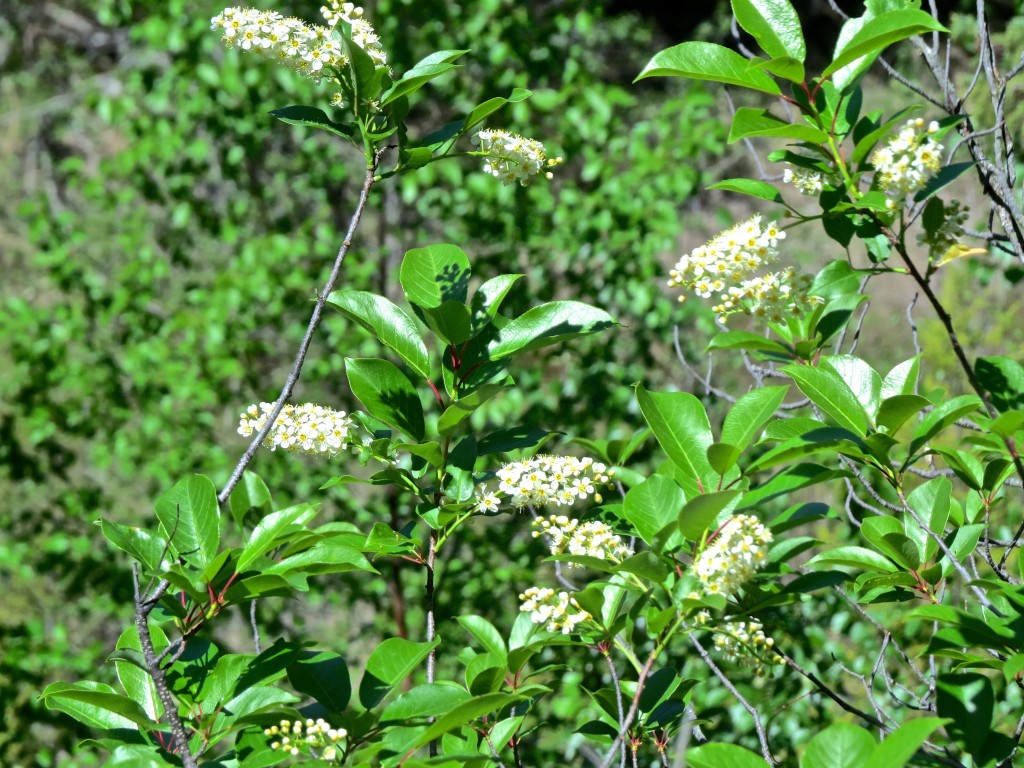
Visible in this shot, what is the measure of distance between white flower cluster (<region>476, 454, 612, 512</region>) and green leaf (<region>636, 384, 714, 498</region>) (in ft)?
0.37

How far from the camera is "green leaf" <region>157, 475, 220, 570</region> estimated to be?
45.7 inches

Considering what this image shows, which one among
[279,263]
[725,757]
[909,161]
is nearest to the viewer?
[725,757]

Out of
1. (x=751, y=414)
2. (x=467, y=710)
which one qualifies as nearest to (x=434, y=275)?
(x=751, y=414)

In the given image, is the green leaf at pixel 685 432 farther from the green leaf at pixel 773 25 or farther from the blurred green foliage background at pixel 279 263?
the blurred green foliage background at pixel 279 263

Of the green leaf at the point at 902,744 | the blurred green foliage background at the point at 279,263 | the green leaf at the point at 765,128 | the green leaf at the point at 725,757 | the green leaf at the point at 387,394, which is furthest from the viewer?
the blurred green foliage background at the point at 279,263

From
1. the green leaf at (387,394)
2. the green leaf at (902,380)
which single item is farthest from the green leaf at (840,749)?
the green leaf at (387,394)

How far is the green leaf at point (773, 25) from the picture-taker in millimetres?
1115

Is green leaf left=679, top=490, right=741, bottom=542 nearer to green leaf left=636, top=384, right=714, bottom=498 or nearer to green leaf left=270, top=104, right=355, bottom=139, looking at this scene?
green leaf left=636, top=384, right=714, bottom=498

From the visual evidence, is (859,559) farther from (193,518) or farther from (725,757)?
(193,518)

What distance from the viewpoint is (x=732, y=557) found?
94 cm

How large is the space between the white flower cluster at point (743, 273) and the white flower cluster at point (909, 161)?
13 cm

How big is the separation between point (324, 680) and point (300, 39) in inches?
27.1

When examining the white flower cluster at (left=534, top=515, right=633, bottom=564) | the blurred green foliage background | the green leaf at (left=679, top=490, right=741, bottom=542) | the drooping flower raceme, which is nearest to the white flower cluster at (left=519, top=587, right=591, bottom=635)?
the white flower cluster at (left=534, top=515, right=633, bottom=564)

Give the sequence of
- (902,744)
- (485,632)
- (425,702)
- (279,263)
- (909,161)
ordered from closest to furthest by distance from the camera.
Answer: (902,744) < (425,702) < (909,161) < (485,632) < (279,263)
